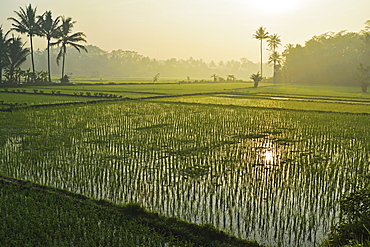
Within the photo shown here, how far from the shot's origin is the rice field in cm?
468

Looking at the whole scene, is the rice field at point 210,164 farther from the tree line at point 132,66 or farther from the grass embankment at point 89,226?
the tree line at point 132,66

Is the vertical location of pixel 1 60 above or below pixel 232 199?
above

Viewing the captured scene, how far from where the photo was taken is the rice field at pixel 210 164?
4684mm

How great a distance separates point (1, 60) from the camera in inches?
1174

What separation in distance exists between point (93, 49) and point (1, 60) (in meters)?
119

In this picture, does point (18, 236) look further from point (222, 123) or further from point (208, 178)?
point (222, 123)

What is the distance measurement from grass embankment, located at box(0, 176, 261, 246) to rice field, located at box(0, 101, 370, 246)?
1.13 feet

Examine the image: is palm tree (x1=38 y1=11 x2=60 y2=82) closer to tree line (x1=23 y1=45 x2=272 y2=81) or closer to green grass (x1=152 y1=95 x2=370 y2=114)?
green grass (x1=152 y1=95 x2=370 y2=114)

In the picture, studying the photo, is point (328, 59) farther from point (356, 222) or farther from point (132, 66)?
point (132, 66)

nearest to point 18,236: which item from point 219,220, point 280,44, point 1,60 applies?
point 219,220

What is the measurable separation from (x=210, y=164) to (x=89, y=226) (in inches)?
141

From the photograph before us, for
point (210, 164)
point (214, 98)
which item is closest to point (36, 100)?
point (214, 98)

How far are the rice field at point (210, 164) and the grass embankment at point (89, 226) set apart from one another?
0.34 metres

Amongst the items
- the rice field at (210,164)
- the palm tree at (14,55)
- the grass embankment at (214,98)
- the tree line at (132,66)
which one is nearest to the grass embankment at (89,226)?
the rice field at (210,164)
